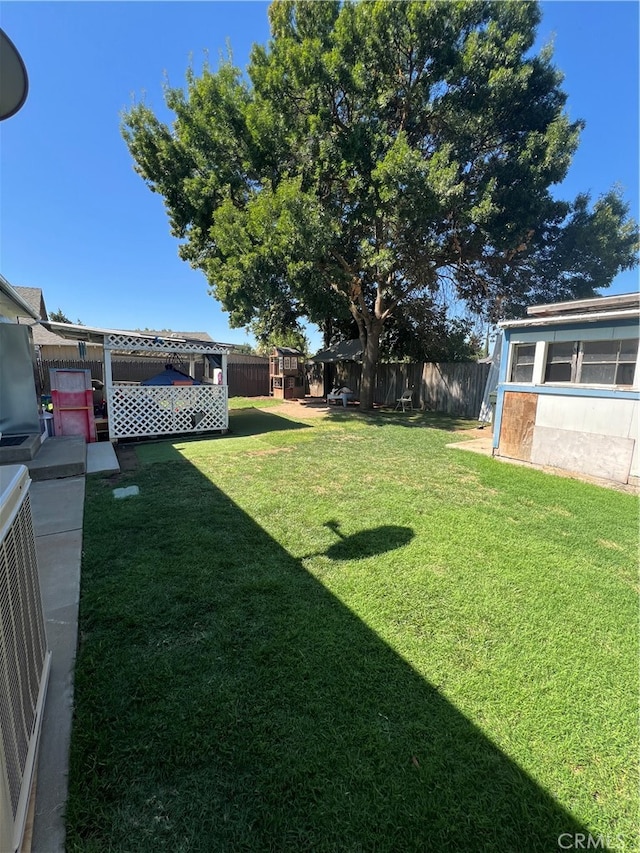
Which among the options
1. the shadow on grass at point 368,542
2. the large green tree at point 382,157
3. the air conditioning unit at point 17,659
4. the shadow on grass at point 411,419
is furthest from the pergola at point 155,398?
the air conditioning unit at point 17,659

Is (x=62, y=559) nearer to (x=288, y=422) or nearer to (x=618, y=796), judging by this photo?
(x=618, y=796)

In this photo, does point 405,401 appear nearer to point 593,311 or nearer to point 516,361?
point 516,361

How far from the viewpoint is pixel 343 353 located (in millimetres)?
17359

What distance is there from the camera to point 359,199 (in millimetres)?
10156

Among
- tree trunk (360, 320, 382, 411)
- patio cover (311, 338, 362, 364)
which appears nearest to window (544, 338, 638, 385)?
tree trunk (360, 320, 382, 411)

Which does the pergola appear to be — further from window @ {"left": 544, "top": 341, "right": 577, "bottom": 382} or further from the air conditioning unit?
the air conditioning unit

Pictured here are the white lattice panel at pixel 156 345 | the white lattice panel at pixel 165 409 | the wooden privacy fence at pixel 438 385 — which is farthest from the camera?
the wooden privacy fence at pixel 438 385

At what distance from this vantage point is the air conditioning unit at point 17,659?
1123mm

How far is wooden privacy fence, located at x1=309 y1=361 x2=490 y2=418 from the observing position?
13.6 m

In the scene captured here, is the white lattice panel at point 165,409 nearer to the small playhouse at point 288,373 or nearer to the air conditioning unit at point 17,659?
the air conditioning unit at point 17,659

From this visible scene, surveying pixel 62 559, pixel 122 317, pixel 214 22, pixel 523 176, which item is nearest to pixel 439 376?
pixel 523 176

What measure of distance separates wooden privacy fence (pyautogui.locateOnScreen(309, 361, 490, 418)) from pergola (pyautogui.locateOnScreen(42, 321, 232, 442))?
8867 mm

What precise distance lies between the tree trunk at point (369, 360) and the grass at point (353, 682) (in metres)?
10.5

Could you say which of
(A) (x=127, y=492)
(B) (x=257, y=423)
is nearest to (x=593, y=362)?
(A) (x=127, y=492)
